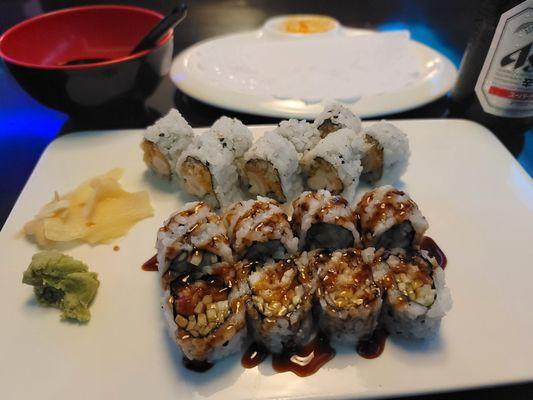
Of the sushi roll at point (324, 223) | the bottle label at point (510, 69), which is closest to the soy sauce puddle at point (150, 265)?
the sushi roll at point (324, 223)

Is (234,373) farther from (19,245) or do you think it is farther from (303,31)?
(303,31)

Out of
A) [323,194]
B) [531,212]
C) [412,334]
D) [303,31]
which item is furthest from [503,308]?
[303,31]

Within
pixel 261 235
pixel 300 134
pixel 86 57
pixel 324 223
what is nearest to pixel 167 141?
pixel 300 134

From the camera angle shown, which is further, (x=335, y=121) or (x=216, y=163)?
(x=335, y=121)

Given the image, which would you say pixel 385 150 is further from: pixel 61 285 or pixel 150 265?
pixel 61 285

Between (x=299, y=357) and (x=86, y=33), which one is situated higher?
(x=86, y=33)
